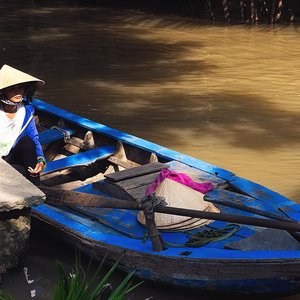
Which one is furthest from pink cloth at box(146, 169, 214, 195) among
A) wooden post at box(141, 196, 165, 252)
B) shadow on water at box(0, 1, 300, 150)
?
shadow on water at box(0, 1, 300, 150)

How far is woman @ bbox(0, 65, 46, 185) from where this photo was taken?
4.99 metres

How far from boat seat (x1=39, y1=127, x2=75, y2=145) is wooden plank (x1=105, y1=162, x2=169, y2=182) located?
3.88ft

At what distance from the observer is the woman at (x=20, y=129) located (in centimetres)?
499

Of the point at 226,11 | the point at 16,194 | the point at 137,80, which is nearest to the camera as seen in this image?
the point at 16,194

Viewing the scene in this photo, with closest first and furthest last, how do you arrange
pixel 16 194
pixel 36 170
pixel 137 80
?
1. pixel 16 194
2. pixel 36 170
3. pixel 137 80

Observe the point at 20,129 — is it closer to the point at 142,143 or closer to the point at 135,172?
the point at 135,172

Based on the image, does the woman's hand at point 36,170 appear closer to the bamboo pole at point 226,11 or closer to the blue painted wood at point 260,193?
the blue painted wood at point 260,193

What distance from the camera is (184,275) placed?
13.7ft

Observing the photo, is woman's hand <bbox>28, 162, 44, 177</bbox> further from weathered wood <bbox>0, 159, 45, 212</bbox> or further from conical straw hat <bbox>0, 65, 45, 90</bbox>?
weathered wood <bbox>0, 159, 45, 212</bbox>

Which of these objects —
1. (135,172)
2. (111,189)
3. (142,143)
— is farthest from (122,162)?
(111,189)

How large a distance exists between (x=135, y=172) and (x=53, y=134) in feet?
4.47

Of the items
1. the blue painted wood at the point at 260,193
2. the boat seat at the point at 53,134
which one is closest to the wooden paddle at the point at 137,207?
the blue painted wood at the point at 260,193

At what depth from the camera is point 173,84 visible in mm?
9594

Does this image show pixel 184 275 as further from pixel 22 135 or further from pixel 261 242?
pixel 22 135
